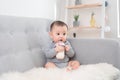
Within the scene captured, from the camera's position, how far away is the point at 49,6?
291 centimetres

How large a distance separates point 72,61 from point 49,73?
1.20 ft

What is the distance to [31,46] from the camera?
143 centimetres

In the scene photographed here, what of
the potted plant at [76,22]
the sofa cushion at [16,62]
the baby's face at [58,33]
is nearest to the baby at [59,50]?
the baby's face at [58,33]

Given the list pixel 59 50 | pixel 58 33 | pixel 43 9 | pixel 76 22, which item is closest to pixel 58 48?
pixel 59 50

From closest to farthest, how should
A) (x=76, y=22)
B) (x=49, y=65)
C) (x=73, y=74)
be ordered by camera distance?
1. (x=73, y=74)
2. (x=49, y=65)
3. (x=76, y=22)

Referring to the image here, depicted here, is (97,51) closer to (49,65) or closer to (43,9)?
(49,65)

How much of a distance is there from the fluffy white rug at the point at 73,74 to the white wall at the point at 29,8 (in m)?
1.05

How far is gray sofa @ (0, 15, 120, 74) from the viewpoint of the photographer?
3.92 feet

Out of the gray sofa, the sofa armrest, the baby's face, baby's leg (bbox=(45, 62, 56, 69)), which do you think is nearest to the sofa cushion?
the gray sofa

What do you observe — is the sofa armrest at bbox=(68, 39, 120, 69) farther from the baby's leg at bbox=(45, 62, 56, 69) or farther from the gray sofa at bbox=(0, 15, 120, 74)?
the baby's leg at bbox=(45, 62, 56, 69)

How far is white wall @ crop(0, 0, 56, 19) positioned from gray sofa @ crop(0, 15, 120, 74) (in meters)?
0.63

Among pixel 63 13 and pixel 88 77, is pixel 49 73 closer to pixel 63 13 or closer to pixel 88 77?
pixel 88 77

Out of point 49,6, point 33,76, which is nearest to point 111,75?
point 33,76

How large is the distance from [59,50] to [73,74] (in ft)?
1.06
